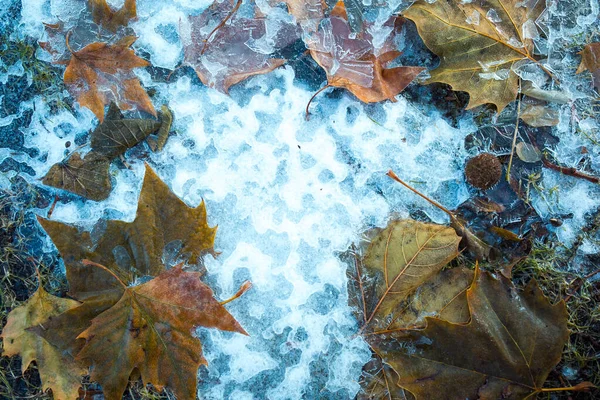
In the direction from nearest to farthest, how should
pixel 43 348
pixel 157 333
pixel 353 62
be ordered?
pixel 157 333 < pixel 43 348 < pixel 353 62

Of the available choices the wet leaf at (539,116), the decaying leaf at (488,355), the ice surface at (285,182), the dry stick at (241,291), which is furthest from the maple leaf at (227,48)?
the decaying leaf at (488,355)

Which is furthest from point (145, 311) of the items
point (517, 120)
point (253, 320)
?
point (517, 120)

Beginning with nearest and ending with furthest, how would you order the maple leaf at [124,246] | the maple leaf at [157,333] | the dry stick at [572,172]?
the maple leaf at [157,333] < the maple leaf at [124,246] < the dry stick at [572,172]

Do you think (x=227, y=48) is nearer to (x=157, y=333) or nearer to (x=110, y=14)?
(x=110, y=14)

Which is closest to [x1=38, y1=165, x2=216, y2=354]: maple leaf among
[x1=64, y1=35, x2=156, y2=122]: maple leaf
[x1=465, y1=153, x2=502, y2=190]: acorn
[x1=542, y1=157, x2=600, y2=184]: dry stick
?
[x1=64, y1=35, x2=156, y2=122]: maple leaf

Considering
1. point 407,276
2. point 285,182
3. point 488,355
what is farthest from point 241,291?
point 488,355

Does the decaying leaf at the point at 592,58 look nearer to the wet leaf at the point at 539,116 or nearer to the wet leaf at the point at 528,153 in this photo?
the wet leaf at the point at 539,116

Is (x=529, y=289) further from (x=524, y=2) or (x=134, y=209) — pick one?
(x=134, y=209)
